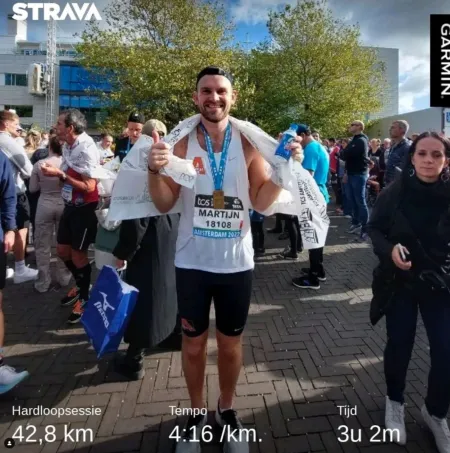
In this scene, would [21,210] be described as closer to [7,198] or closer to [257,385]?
[7,198]

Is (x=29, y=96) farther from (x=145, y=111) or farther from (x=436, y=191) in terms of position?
(x=436, y=191)

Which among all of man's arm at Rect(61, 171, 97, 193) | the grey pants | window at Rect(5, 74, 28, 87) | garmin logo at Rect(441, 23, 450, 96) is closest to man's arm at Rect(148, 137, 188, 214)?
man's arm at Rect(61, 171, 97, 193)

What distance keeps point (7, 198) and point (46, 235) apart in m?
1.88

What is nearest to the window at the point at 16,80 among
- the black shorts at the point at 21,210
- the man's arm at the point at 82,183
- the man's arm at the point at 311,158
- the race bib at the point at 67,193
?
the black shorts at the point at 21,210

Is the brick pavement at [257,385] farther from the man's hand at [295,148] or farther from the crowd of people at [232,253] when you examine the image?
the man's hand at [295,148]

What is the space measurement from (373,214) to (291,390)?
1.39 metres

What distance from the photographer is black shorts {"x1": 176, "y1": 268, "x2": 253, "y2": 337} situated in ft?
6.69

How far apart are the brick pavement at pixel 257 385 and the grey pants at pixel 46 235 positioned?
50 centimetres

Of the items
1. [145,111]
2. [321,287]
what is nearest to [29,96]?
[145,111]

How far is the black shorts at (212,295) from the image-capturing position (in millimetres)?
2039

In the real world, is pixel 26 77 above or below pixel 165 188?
above

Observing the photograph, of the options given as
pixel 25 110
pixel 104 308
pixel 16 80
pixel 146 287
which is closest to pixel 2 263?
pixel 104 308

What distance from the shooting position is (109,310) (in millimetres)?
2623

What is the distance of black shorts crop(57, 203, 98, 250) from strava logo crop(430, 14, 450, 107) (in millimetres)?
6319
